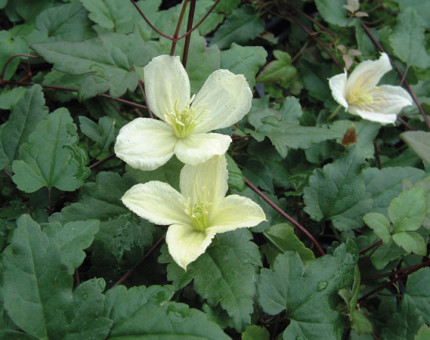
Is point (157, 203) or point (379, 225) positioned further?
point (379, 225)

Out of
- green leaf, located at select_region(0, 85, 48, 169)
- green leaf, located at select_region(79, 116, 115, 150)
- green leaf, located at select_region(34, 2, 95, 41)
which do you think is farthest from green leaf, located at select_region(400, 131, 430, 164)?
green leaf, located at select_region(34, 2, 95, 41)

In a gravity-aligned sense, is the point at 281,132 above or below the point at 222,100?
below

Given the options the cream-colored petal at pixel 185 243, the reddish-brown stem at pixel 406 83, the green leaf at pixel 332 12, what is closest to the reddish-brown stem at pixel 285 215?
the cream-colored petal at pixel 185 243

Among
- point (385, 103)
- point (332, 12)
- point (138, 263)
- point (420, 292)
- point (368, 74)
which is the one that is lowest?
point (420, 292)

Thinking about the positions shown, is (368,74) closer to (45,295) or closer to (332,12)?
(332,12)

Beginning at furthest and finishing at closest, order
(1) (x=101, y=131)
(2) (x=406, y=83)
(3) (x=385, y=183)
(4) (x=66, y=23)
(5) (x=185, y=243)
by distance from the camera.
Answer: (2) (x=406, y=83), (4) (x=66, y=23), (3) (x=385, y=183), (1) (x=101, y=131), (5) (x=185, y=243)

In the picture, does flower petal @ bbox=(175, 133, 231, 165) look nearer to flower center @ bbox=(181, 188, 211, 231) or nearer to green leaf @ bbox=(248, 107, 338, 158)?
flower center @ bbox=(181, 188, 211, 231)

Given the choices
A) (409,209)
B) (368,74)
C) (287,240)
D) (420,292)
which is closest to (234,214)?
(287,240)
